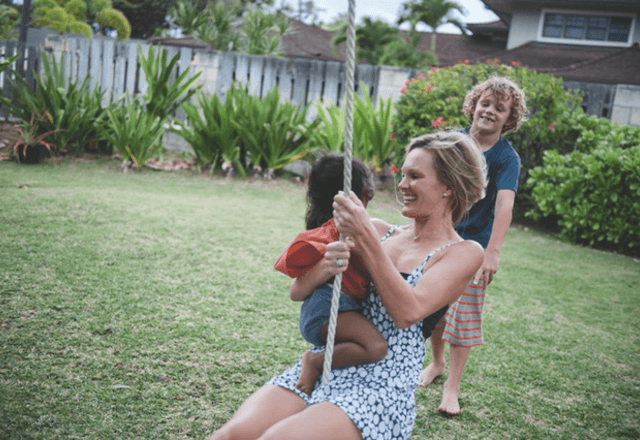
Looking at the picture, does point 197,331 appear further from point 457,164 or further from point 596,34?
point 596,34

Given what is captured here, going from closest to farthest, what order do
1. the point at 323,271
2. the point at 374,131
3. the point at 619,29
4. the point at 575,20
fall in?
the point at 323,271, the point at 374,131, the point at 619,29, the point at 575,20

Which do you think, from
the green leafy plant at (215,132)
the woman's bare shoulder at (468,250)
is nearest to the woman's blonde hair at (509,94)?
the woman's bare shoulder at (468,250)

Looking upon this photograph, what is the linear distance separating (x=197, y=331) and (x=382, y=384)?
1.77 meters

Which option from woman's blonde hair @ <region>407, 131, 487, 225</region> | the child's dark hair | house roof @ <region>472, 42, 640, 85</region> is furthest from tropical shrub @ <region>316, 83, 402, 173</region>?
house roof @ <region>472, 42, 640, 85</region>

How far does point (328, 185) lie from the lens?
6.95 ft

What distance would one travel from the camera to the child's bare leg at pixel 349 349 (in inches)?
65.8

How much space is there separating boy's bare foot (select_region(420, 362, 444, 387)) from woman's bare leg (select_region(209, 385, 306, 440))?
1.44m

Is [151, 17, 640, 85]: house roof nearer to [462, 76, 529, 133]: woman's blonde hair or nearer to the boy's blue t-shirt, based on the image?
[462, 76, 529, 133]: woman's blonde hair

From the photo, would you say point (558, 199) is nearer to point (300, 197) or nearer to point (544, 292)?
point (544, 292)

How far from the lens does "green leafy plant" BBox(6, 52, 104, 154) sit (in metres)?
8.27

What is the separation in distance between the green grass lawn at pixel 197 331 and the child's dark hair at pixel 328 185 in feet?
3.24

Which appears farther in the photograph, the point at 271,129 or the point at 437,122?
the point at 271,129

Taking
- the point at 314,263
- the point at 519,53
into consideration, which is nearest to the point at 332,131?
the point at 314,263

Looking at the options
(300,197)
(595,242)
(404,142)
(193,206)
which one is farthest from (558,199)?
(193,206)
